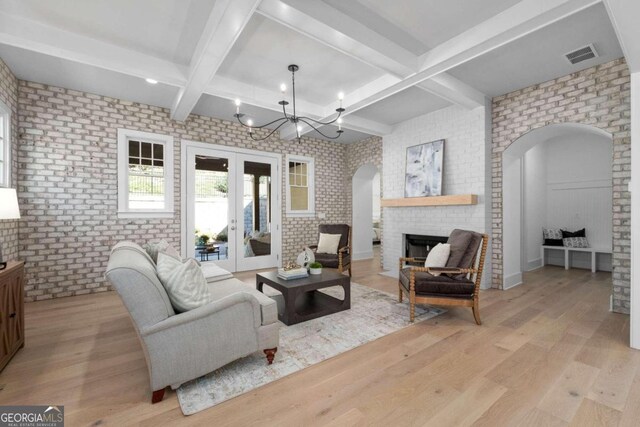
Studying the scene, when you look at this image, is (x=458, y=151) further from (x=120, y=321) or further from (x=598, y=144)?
(x=120, y=321)

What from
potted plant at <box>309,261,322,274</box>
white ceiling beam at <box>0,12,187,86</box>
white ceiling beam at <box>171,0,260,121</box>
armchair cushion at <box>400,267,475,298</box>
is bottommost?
armchair cushion at <box>400,267,475,298</box>

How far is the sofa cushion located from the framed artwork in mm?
3553

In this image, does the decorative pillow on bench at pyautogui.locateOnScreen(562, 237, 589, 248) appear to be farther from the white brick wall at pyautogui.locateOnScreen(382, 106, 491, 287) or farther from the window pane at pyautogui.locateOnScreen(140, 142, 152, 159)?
the window pane at pyautogui.locateOnScreen(140, 142, 152, 159)

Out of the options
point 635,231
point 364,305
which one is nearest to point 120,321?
point 364,305

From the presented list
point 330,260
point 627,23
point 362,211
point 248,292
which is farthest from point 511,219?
point 248,292

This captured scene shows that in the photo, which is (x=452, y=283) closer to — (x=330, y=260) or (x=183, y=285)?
(x=330, y=260)

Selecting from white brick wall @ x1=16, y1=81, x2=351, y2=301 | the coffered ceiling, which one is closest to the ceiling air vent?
the coffered ceiling

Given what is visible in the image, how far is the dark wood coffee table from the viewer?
3037mm

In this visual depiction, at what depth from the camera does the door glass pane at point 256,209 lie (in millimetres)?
5812

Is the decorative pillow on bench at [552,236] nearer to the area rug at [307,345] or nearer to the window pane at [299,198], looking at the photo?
the area rug at [307,345]

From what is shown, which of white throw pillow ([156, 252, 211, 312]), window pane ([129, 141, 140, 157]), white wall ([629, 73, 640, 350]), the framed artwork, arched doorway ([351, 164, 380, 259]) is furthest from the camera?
arched doorway ([351, 164, 380, 259])

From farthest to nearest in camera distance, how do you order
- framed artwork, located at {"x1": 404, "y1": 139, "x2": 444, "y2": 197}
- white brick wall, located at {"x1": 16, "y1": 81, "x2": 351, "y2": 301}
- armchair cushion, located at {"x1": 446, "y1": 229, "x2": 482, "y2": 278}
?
framed artwork, located at {"x1": 404, "y1": 139, "x2": 444, "y2": 197}
white brick wall, located at {"x1": 16, "y1": 81, "x2": 351, "y2": 301}
armchair cushion, located at {"x1": 446, "y1": 229, "x2": 482, "y2": 278}

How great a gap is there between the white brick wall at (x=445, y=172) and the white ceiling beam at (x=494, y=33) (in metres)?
1.62

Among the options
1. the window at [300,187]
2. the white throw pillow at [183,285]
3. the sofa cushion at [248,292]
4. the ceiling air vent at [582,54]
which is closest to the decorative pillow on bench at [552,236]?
the ceiling air vent at [582,54]
